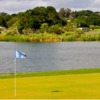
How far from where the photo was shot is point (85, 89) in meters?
19.5

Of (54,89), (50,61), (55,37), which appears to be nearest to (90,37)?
(55,37)

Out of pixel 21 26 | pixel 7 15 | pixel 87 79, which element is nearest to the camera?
pixel 87 79

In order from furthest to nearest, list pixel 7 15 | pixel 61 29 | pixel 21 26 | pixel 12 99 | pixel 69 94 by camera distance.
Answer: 1. pixel 7 15
2. pixel 21 26
3. pixel 61 29
4. pixel 69 94
5. pixel 12 99

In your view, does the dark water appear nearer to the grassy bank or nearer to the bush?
the grassy bank

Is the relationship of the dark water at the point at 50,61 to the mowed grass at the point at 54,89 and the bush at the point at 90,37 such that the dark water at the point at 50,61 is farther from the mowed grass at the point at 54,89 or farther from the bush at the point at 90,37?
the bush at the point at 90,37

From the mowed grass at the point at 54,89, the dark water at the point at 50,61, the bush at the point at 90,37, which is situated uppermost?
the mowed grass at the point at 54,89

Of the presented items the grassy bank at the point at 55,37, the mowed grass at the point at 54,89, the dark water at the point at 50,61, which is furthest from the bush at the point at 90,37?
the mowed grass at the point at 54,89

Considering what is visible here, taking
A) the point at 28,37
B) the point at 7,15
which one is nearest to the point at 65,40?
the point at 28,37

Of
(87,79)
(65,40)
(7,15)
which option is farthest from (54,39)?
(87,79)

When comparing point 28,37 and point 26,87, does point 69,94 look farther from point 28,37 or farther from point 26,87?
point 28,37

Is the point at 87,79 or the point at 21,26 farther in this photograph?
the point at 21,26

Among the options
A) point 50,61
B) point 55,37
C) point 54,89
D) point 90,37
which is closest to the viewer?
point 54,89

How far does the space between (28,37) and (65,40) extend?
12289 mm

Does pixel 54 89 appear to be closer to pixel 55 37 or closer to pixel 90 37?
pixel 55 37
